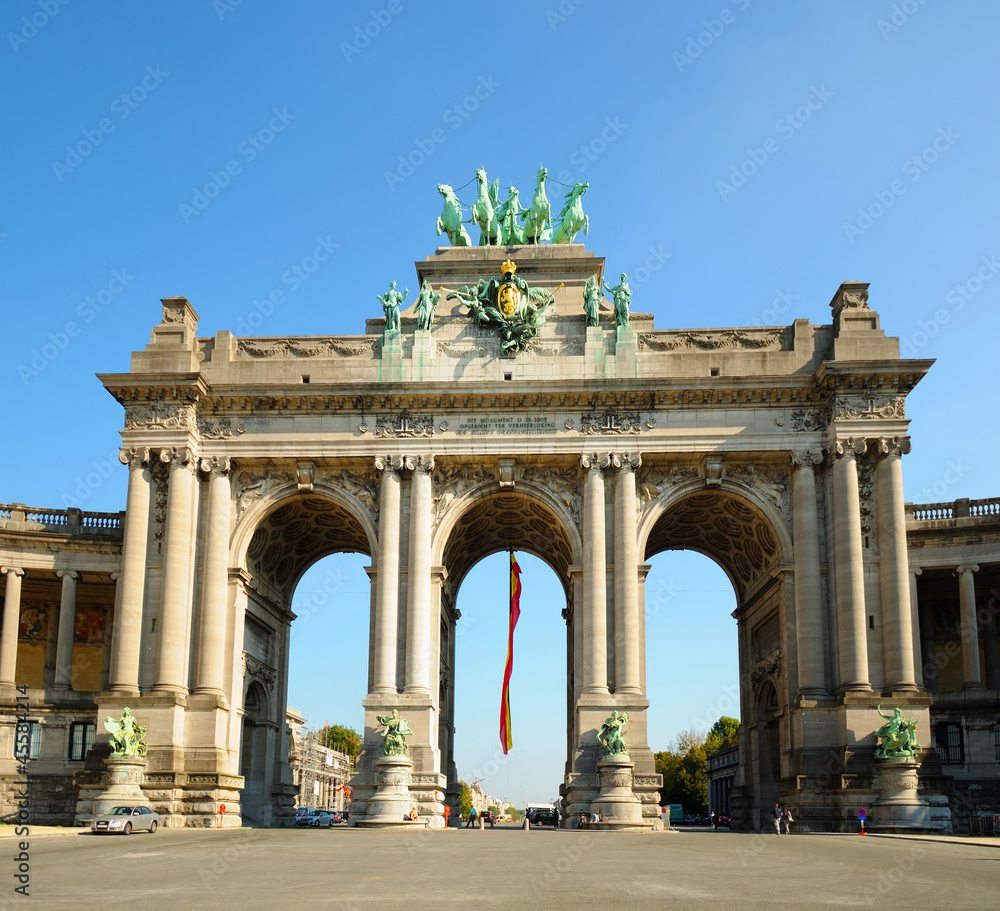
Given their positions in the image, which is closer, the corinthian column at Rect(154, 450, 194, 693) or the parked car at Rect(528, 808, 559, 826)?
the corinthian column at Rect(154, 450, 194, 693)

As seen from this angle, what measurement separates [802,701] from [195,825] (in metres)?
25.7

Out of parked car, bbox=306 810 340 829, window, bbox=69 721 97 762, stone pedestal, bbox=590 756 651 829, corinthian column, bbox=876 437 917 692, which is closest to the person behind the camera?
stone pedestal, bbox=590 756 651 829

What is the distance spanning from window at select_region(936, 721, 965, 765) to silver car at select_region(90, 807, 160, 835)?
125 ft

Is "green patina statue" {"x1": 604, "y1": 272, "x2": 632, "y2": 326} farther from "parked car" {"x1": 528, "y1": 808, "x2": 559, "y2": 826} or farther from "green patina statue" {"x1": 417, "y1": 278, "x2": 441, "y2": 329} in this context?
"parked car" {"x1": 528, "y1": 808, "x2": 559, "y2": 826}

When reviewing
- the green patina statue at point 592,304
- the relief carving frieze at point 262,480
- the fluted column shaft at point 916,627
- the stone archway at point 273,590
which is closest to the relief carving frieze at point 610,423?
the green patina statue at point 592,304

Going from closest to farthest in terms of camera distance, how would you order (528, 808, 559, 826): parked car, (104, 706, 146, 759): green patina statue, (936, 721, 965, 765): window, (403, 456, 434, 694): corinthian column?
(104, 706, 146, 759): green patina statue < (403, 456, 434, 694): corinthian column < (936, 721, 965, 765): window < (528, 808, 559, 826): parked car

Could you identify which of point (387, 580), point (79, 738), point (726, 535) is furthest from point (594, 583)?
point (79, 738)

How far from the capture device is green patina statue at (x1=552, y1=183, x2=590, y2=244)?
58.8 metres

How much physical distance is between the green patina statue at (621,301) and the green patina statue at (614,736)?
17.8 m

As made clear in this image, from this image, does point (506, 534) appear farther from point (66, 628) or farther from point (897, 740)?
point (897, 740)

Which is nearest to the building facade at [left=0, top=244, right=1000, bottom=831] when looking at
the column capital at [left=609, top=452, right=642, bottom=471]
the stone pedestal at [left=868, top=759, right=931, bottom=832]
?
the column capital at [left=609, top=452, right=642, bottom=471]

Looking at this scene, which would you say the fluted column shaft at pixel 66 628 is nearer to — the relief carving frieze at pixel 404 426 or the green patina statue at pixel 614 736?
the relief carving frieze at pixel 404 426

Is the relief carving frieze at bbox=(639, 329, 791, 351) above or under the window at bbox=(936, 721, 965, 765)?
above

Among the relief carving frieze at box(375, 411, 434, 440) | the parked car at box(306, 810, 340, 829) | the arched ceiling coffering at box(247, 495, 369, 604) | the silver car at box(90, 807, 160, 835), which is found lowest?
the parked car at box(306, 810, 340, 829)
